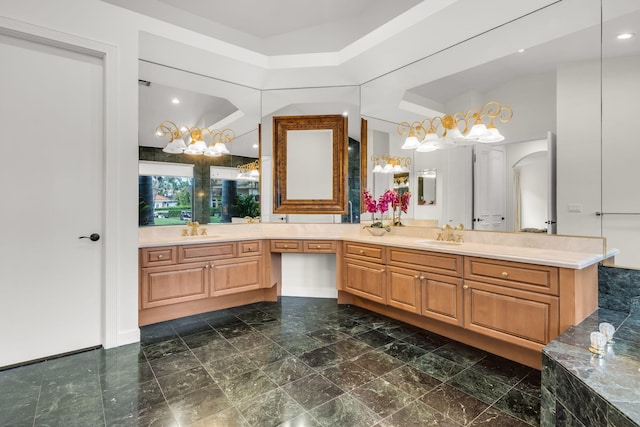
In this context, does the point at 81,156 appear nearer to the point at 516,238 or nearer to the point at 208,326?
the point at 208,326

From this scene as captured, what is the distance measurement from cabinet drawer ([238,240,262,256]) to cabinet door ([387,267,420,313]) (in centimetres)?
151

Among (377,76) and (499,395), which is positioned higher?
(377,76)

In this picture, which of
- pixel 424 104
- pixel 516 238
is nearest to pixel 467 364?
pixel 516 238

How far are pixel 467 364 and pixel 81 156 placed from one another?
3.42 m

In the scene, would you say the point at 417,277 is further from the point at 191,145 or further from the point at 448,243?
the point at 191,145

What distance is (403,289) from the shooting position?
2.97 meters

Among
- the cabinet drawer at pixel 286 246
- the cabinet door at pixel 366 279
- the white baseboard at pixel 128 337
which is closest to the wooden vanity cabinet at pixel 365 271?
the cabinet door at pixel 366 279

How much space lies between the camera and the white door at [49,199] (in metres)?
2.33

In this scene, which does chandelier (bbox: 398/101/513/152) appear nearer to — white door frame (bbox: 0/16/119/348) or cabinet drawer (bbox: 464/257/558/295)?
cabinet drawer (bbox: 464/257/558/295)

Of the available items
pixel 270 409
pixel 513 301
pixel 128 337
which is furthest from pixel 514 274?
pixel 128 337

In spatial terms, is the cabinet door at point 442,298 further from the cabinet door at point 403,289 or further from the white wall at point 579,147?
the white wall at point 579,147

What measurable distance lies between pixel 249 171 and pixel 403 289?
7.72ft

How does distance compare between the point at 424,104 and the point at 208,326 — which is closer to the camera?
the point at 208,326

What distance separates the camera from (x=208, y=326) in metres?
3.12
